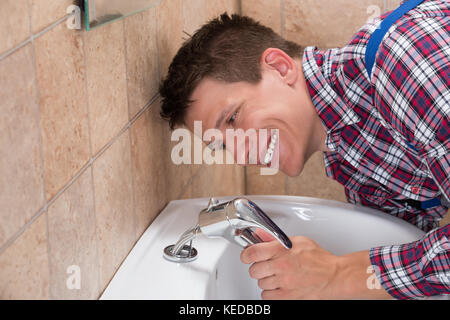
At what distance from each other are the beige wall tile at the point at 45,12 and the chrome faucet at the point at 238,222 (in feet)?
1.09

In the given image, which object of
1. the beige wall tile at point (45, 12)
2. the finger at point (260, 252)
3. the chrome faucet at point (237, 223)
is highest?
the beige wall tile at point (45, 12)

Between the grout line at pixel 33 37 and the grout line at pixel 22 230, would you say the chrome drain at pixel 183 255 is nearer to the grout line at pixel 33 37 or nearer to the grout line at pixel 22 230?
the grout line at pixel 22 230

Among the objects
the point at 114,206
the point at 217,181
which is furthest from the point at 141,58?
the point at 217,181

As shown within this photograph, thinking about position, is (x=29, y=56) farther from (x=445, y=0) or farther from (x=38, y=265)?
(x=445, y=0)

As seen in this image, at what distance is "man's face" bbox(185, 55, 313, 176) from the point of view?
41.3 inches

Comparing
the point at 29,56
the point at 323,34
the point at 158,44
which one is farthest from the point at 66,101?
the point at 323,34

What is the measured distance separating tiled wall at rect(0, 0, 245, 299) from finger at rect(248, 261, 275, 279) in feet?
0.70

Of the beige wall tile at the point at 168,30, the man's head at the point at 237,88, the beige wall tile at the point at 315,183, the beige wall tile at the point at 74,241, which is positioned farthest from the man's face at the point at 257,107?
the beige wall tile at the point at 315,183

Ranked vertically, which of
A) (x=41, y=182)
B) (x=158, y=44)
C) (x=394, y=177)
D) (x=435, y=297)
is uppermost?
(x=158, y=44)

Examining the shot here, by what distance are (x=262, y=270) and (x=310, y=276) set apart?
8cm

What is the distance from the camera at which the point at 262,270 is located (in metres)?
0.91

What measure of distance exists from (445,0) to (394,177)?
0.34m

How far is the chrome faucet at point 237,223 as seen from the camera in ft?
2.57

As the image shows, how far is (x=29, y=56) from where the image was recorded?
0.59m
